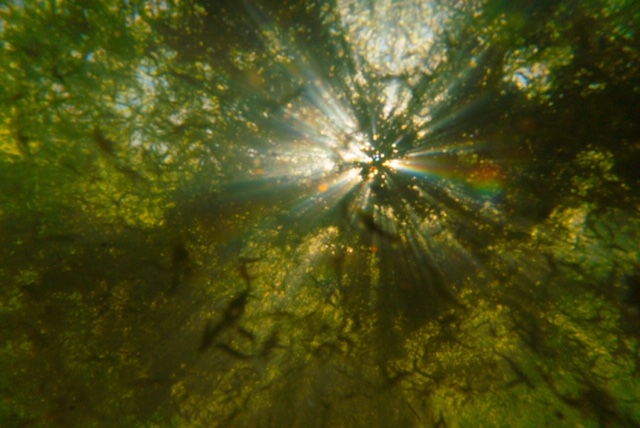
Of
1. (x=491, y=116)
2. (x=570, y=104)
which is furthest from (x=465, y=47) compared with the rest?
(x=570, y=104)

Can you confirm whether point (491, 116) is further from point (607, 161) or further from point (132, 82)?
point (132, 82)

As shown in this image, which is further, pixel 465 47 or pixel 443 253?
pixel 443 253

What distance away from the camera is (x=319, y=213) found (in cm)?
664

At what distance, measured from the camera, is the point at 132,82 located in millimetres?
4992

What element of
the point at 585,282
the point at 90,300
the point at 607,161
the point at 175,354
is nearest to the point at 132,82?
the point at 90,300

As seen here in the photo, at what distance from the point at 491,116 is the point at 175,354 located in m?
8.17

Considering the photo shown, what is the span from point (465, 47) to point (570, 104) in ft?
6.88

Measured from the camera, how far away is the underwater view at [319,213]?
466cm

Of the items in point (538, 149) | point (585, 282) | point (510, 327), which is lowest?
point (510, 327)

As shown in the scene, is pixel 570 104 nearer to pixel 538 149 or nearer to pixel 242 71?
pixel 538 149

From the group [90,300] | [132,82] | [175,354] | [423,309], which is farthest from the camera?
[423,309]

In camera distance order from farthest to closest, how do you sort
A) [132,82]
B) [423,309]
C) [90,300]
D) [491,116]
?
1. [423,309]
2. [90,300]
3. [491,116]
4. [132,82]

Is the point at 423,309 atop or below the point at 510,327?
atop

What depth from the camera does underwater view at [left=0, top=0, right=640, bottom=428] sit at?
466cm
